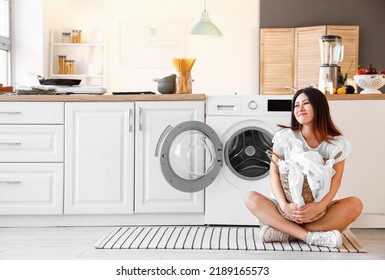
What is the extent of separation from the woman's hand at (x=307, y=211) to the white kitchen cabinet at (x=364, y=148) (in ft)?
2.31

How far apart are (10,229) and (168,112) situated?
1230 mm

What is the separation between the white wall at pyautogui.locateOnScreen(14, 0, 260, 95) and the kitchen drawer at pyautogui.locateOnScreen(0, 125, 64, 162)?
4258 millimetres

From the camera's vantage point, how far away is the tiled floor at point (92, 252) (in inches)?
123

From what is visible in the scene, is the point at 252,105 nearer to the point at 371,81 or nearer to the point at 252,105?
the point at 252,105

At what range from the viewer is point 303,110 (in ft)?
11.3

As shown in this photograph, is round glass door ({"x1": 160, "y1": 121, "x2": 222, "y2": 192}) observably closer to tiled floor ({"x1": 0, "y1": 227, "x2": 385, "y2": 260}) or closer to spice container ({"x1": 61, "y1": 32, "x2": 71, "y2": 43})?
tiled floor ({"x1": 0, "y1": 227, "x2": 385, "y2": 260})

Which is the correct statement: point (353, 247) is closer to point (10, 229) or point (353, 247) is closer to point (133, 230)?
point (133, 230)

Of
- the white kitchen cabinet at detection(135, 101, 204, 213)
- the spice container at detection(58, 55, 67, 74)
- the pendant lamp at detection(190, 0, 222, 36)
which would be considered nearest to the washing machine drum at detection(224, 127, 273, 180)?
the white kitchen cabinet at detection(135, 101, 204, 213)

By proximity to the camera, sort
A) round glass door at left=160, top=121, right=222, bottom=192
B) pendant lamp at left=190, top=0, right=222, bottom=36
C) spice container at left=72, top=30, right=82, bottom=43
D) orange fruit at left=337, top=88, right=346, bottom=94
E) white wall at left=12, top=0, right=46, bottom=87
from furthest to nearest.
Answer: spice container at left=72, top=30, right=82, bottom=43
white wall at left=12, top=0, right=46, bottom=87
pendant lamp at left=190, top=0, right=222, bottom=36
orange fruit at left=337, top=88, right=346, bottom=94
round glass door at left=160, top=121, right=222, bottom=192

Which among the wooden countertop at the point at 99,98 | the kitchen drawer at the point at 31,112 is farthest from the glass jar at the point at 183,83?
the kitchen drawer at the point at 31,112

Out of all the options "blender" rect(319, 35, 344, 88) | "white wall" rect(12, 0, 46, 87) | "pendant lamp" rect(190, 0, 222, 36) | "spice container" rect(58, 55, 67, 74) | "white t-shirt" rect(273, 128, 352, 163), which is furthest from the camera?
"spice container" rect(58, 55, 67, 74)

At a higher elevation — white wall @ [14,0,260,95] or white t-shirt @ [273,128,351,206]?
white wall @ [14,0,260,95]

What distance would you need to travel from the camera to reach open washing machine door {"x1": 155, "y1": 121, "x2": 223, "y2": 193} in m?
3.95
